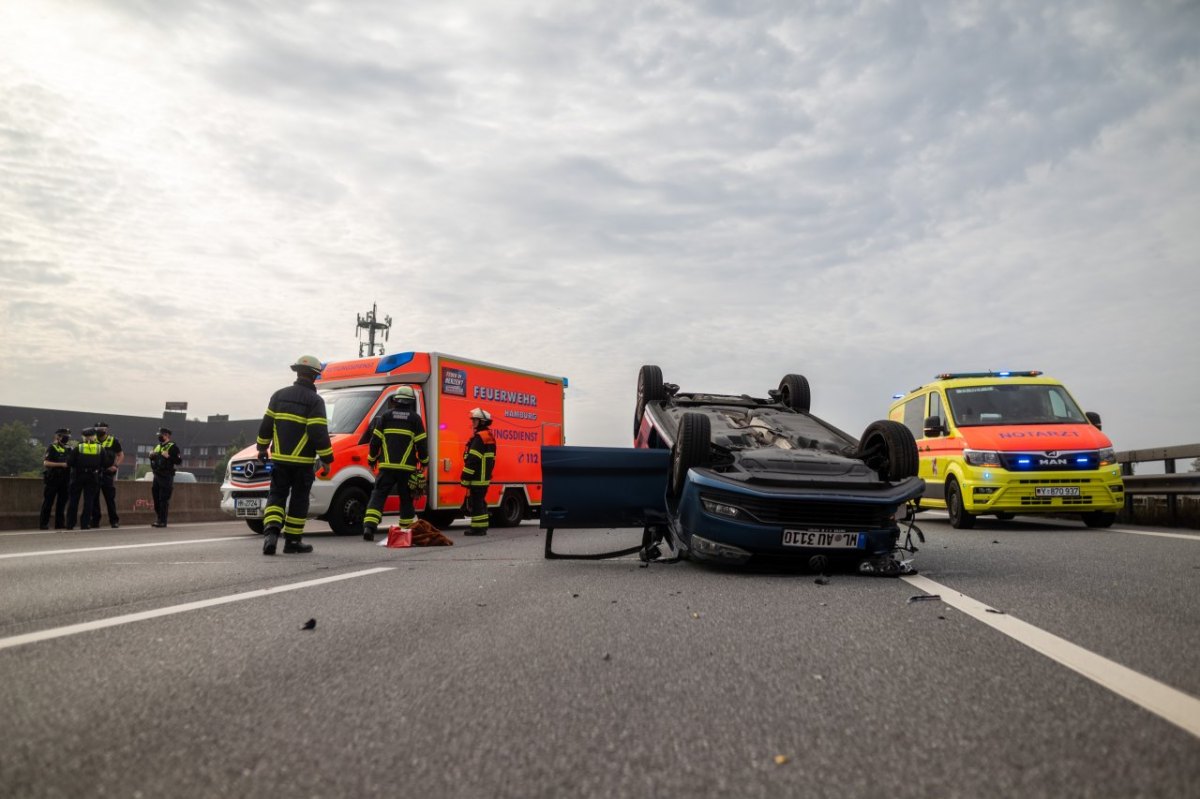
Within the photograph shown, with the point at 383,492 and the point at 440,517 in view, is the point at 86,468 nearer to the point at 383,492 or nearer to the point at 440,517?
the point at 440,517

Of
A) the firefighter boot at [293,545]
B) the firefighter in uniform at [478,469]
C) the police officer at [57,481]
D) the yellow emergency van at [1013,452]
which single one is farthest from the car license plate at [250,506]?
the yellow emergency van at [1013,452]

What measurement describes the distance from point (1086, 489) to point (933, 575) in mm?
5544

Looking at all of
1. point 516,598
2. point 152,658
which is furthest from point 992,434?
point 152,658

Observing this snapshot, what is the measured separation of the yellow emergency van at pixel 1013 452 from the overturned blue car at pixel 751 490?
4044 millimetres

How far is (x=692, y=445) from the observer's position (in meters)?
6.89

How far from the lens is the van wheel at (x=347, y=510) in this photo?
12.1 meters

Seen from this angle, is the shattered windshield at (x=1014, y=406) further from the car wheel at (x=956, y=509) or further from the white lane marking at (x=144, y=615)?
the white lane marking at (x=144, y=615)

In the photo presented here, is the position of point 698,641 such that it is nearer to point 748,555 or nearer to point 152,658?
point 152,658

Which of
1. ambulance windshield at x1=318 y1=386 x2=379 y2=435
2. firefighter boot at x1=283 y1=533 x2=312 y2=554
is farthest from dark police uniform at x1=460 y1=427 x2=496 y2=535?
firefighter boot at x1=283 y1=533 x2=312 y2=554

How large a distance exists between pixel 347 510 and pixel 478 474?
194cm

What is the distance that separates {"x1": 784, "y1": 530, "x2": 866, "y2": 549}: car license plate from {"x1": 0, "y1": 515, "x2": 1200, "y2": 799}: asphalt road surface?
0.55 m

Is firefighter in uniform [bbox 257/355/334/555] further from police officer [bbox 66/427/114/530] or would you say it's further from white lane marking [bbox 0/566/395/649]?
police officer [bbox 66/427/114/530]

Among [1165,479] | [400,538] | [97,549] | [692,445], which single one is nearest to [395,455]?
[400,538]

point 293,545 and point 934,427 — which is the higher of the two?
point 934,427
